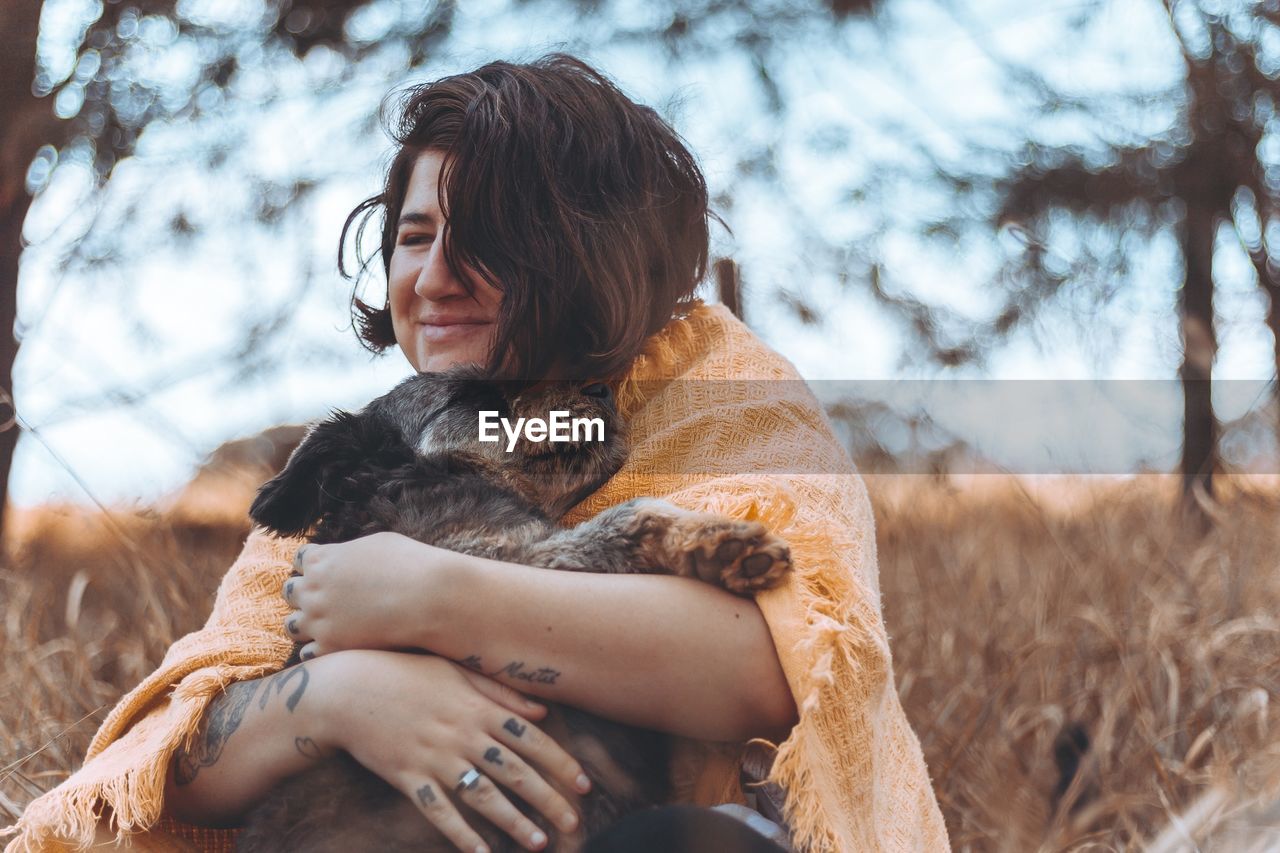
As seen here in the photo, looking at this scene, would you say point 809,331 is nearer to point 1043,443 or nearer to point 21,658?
point 1043,443

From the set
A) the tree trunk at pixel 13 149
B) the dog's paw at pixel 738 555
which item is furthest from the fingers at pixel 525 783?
the tree trunk at pixel 13 149

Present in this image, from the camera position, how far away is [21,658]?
1.60 metres

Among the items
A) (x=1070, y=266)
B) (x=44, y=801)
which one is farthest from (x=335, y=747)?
(x=1070, y=266)

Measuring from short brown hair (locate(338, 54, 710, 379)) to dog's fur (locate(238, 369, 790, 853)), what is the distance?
0.21 ft

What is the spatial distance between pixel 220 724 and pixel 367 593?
0.23 meters

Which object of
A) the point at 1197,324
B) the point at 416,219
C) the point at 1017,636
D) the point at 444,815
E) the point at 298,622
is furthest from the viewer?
the point at 1017,636

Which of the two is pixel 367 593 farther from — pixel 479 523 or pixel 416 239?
pixel 416 239

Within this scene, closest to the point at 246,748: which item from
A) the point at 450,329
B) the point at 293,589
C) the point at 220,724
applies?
the point at 220,724

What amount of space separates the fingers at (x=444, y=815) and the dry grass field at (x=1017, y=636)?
0.62 meters

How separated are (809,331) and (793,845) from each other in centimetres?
70

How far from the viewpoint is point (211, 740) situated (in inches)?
35.8

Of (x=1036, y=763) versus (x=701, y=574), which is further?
(x=1036, y=763)

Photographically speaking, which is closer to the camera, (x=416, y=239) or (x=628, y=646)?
(x=628, y=646)
